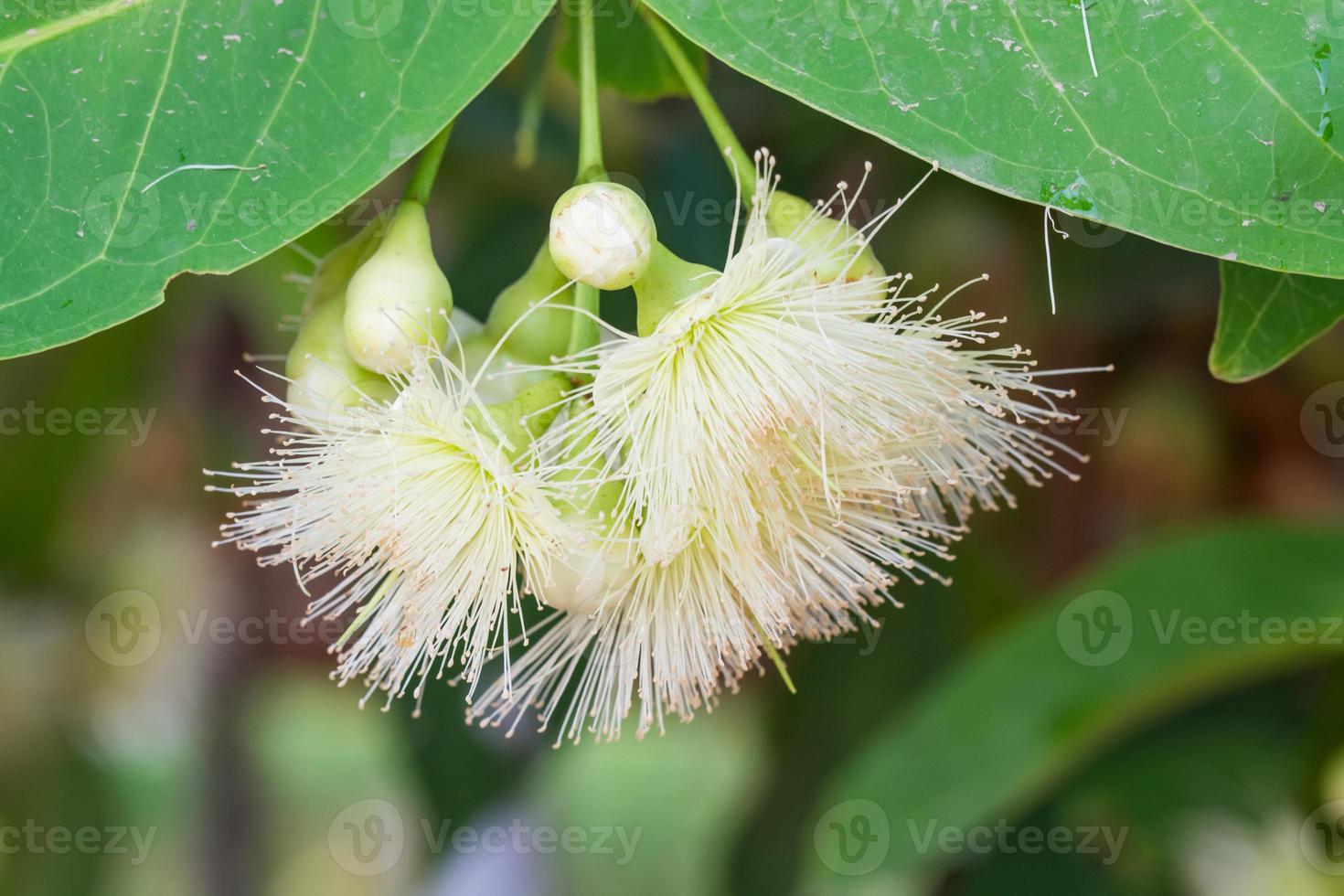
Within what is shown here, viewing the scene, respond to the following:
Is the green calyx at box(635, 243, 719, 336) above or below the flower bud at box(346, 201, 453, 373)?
below

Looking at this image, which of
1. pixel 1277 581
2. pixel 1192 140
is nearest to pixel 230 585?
pixel 1277 581

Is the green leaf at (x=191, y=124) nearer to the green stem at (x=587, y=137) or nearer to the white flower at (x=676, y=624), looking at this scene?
the green stem at (x=587, y=137)

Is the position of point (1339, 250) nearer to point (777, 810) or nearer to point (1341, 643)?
point (1341, 643)

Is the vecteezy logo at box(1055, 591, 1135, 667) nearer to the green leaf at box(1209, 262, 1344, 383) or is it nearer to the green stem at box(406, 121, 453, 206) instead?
the green leaf at box(1209, 262, 1344, 383)
